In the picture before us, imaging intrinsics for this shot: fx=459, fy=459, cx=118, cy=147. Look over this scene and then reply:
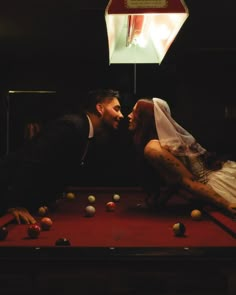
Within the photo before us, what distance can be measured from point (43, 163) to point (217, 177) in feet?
4.58

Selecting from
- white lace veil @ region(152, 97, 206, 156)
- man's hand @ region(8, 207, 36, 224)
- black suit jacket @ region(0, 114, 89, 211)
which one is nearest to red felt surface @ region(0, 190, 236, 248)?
man's hand @ region(8, 207, 36, 224)

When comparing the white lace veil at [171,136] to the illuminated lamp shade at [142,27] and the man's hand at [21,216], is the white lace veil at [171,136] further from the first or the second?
the man's hand at [21,216]

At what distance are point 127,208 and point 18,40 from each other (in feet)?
10.7

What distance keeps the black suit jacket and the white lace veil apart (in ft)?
2.06

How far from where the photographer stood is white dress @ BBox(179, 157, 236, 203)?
356 centimetres

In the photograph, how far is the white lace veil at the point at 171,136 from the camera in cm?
368

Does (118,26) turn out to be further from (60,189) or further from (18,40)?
(18,40)

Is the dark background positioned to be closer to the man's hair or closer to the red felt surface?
the man's hair

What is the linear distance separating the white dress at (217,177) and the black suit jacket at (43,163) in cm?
90

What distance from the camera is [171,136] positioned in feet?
12.3
